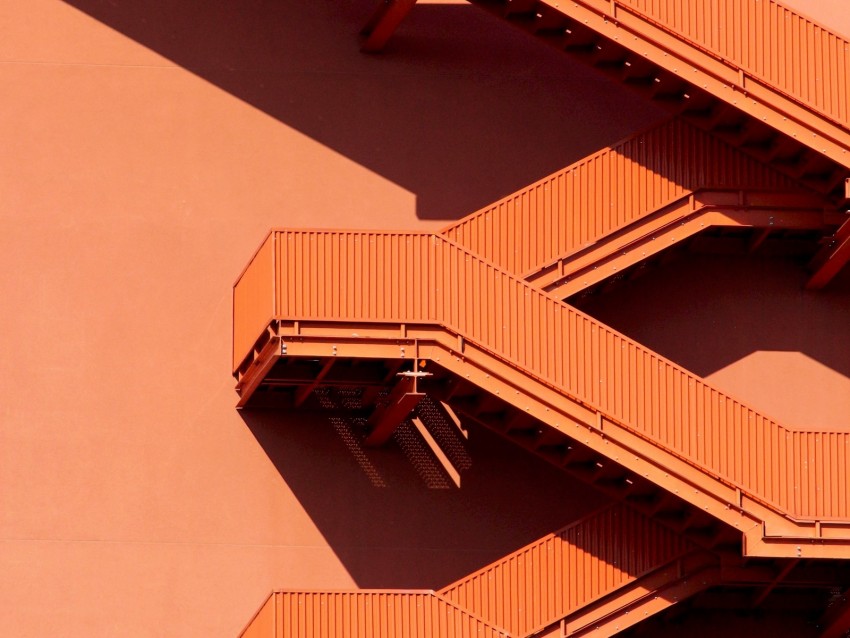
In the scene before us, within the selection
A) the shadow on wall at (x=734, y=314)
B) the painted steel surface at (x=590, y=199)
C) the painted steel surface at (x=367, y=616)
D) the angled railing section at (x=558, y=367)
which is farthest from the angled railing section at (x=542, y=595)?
the shadow on wall at (x=734, y=314)

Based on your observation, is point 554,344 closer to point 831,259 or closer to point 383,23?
point 831,259

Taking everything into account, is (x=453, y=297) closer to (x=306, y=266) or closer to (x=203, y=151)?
(x=306, y=266)

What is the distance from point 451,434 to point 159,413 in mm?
5129

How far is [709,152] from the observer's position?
41.7 m

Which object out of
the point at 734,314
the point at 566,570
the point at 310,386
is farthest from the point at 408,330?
the point at 734,314

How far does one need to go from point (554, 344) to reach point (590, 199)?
11.7ft

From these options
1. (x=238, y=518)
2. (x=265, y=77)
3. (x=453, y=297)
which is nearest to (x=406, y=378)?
(x=453, y=297)

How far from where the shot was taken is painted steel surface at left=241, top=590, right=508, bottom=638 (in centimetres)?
3772

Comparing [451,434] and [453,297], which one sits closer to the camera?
[453,297]

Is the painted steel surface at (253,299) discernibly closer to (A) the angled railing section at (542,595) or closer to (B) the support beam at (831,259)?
(A) the angled railing section at (542,595)

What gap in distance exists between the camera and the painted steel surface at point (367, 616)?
3772 cm

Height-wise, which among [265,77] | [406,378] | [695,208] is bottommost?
[406,378]

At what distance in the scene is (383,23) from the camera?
43.1 metres

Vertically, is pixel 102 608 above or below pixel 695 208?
below
